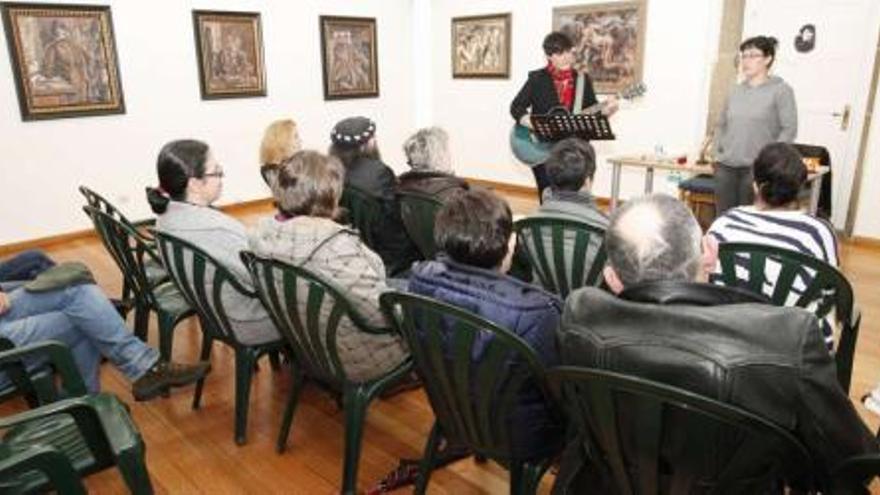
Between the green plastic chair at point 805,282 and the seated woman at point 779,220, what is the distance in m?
0.03

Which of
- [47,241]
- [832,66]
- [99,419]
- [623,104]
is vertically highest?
[832,66]

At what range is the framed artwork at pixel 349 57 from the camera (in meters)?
6.42

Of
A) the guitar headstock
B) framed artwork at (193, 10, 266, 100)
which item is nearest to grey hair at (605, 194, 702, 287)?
the guitar headstock

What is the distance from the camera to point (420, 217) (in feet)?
9.00

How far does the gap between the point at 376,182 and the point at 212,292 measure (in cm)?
104

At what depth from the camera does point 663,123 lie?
17.8 ft

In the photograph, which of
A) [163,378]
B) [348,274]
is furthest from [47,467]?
[163,378]

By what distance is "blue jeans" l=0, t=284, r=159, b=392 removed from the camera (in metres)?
1.96

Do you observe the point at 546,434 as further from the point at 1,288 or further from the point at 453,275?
the point at 1,288

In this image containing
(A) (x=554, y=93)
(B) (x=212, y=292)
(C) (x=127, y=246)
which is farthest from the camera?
(A) (x=554, y=93)

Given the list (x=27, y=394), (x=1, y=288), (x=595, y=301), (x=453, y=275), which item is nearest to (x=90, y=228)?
(x=1, y=288)

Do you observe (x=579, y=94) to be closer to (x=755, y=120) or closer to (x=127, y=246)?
(x=755, y=120)

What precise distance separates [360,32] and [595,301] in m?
6.13

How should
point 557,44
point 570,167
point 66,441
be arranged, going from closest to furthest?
point 66,441
point 570,167
point 557,44
